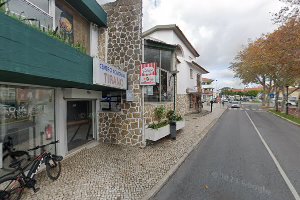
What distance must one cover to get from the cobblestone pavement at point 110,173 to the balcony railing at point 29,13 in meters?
4.24

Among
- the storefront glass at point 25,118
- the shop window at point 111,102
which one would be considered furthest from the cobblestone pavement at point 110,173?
the shop window at point 111,102

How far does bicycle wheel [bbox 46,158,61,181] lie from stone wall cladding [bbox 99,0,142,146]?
4.03m

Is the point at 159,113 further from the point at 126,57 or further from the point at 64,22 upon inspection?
the point at 64,22

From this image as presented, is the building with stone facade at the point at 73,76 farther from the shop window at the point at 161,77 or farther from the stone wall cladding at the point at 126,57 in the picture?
the shop window at the point at 161,77

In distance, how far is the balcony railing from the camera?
512 centimetres

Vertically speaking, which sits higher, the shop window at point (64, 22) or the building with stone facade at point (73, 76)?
the shop window at point (64, 22)

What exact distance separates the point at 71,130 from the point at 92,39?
4.28 m

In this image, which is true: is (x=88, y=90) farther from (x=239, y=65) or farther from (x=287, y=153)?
(x=239, y=65)

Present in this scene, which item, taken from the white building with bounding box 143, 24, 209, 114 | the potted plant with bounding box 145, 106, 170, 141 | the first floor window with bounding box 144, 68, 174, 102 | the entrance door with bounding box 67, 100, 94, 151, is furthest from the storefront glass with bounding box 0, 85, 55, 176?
the white building with bounding box 143, 24, 209, 114

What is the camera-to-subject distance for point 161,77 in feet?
51.6

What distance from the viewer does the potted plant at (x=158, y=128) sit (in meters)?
9.99

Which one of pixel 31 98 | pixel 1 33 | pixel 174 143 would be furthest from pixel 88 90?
pixel 1 33

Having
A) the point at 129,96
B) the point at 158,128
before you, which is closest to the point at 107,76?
the point at 129,96

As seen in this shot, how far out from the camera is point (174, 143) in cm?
1083
